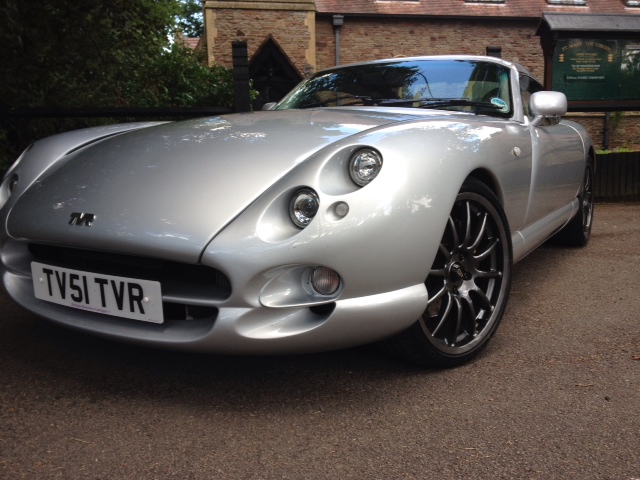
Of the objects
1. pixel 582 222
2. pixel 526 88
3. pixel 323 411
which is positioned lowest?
pixel 582 222

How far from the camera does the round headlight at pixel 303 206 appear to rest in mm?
1854

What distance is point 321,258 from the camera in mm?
1792

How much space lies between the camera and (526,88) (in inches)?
147

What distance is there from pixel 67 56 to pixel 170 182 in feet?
16.3

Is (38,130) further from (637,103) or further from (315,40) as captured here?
(315,40)

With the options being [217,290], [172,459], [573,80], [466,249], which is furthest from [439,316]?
[573,80]

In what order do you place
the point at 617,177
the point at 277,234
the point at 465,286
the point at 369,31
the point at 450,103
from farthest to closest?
1. the point at 369,31
2. the point at 617,177
3. the point at 450,103
4. the point at 465,286
5. the point at 277,234

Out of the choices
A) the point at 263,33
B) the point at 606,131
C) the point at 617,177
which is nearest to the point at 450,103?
the point at 617,177

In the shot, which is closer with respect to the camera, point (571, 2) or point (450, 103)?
point (450, 103)

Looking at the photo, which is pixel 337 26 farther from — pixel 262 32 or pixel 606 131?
pixel 606 131

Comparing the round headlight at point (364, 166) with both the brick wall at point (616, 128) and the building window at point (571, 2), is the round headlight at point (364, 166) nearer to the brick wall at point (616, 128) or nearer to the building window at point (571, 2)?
the brick wall at point (616, 128)

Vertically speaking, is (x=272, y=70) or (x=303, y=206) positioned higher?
(x=303, y=206)

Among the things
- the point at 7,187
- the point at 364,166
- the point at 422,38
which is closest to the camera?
the point at 364,166

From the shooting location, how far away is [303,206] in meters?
1.88
